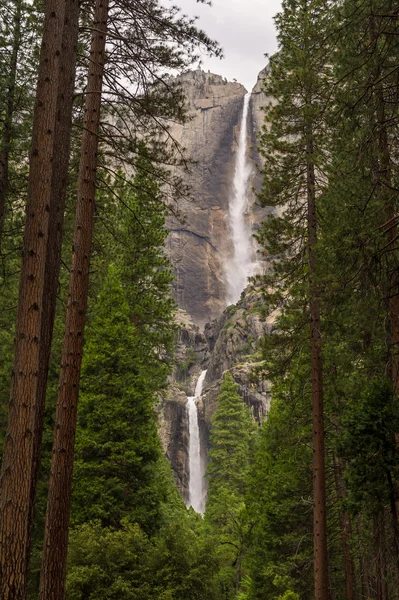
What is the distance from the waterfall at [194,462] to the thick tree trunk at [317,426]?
3920 centimetres

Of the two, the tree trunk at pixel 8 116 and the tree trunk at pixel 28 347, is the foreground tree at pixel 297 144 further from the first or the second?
the tree trunk at pixel 28 347

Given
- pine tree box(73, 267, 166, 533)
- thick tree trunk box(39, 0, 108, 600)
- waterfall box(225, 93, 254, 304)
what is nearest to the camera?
thick tree trunk box(39, 0, 108, 600)

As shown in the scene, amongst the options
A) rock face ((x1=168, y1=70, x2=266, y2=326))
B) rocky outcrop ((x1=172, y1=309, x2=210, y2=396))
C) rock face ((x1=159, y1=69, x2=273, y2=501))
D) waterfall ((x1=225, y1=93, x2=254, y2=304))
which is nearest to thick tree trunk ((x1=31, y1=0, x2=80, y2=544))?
rock face ((x1=159, y1=69, x2=273, y2=501))

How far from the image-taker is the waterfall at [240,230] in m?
93.2

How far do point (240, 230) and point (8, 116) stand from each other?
8807cm

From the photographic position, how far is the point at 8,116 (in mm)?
10859

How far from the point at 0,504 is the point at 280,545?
13805 millimetres

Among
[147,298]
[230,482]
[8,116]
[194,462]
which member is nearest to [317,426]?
[147,298]

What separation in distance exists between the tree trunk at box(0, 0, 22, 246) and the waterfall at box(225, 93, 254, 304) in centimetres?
7938

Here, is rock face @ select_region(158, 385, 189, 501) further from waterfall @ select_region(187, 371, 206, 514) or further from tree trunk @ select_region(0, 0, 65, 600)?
tree trunk @ select_region(0, 0, 65, 600)

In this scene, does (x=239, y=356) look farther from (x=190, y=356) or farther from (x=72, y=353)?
(x=72, y=353)

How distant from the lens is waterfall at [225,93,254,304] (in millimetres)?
93244

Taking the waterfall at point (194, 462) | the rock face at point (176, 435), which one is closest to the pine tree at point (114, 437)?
the waterfall at point (194, 462)

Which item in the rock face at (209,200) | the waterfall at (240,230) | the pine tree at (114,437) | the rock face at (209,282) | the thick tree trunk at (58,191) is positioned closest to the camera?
the thick tree trunk at (58,191)
